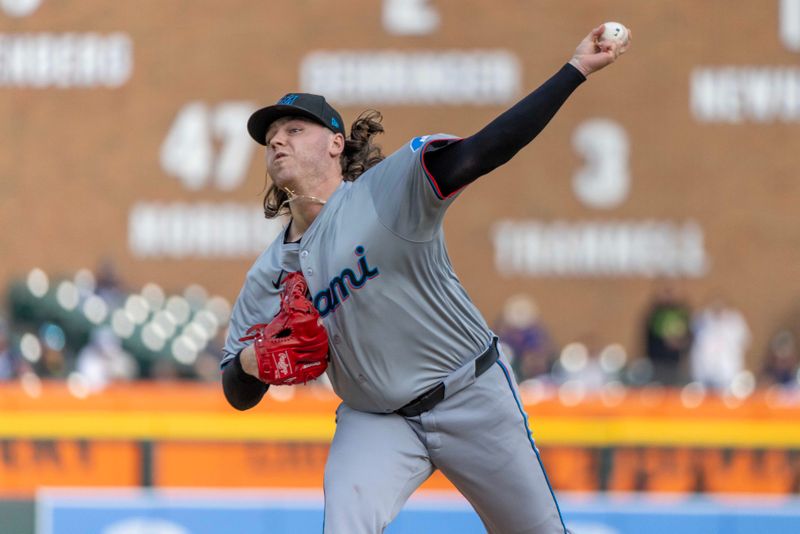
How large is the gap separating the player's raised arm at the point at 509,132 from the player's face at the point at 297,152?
0.49m

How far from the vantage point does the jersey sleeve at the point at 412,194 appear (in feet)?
13.4

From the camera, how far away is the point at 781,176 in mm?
15273

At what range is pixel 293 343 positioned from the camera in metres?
4.23

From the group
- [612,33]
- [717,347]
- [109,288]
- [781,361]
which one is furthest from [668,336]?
[612,33]

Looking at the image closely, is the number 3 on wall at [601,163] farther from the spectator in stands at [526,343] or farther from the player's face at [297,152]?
the player's face at [297,152]

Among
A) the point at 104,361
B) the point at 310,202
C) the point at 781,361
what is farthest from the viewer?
the point at 781,361

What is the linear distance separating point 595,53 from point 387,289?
0.93m

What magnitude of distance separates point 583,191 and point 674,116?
49.8 inches

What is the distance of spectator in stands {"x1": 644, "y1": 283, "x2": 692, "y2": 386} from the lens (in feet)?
41.4

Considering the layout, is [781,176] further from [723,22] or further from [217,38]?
[217,38]

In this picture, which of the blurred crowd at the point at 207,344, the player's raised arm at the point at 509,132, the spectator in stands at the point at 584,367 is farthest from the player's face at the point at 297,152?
the spectator in stands at the point at 584,367

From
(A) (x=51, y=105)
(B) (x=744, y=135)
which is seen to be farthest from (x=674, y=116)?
(A) (x=51, y=105)

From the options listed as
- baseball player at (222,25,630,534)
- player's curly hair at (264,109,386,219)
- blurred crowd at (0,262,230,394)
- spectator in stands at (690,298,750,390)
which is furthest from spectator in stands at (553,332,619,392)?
baseball player at (222,25,630,534)

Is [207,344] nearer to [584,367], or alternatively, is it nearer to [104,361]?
[104,361]
